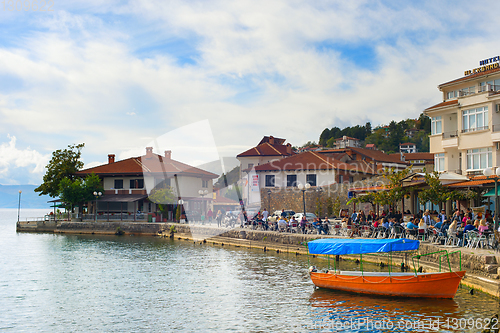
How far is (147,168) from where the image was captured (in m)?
57.3

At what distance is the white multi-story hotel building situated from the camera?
3297 centimetres

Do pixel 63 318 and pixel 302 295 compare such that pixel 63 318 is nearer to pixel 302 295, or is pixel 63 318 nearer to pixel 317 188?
pixel 302 295

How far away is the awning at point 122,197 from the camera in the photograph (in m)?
53.0

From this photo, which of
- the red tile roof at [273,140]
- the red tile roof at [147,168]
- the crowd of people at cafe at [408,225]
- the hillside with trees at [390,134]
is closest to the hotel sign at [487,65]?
the crowd of people at cafe at [408,225]

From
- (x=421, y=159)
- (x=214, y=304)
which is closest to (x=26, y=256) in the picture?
(x=214, y=304)

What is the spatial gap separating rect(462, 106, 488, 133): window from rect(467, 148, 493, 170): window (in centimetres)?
175

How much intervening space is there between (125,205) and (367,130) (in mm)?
118928

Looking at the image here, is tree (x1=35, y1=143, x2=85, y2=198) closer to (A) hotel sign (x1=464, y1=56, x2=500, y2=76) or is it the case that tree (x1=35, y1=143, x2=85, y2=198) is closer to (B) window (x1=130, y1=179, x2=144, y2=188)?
(B) window (x1=130, y1=179, x2=144, y2=188)

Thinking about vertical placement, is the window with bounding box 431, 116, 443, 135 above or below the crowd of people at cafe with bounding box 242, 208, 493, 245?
above

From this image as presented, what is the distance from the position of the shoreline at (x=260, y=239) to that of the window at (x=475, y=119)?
52.9 feet

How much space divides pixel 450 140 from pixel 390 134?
11016 cm

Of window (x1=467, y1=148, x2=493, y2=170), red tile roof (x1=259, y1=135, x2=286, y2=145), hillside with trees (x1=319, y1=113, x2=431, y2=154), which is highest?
hillside with trees (x1=319, y1=113, x2=431, y2=154)

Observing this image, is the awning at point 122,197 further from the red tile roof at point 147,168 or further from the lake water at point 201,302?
the lake water at point 201,302

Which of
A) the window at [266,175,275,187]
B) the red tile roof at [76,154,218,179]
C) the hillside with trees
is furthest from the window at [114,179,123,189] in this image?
the hillside with trees
